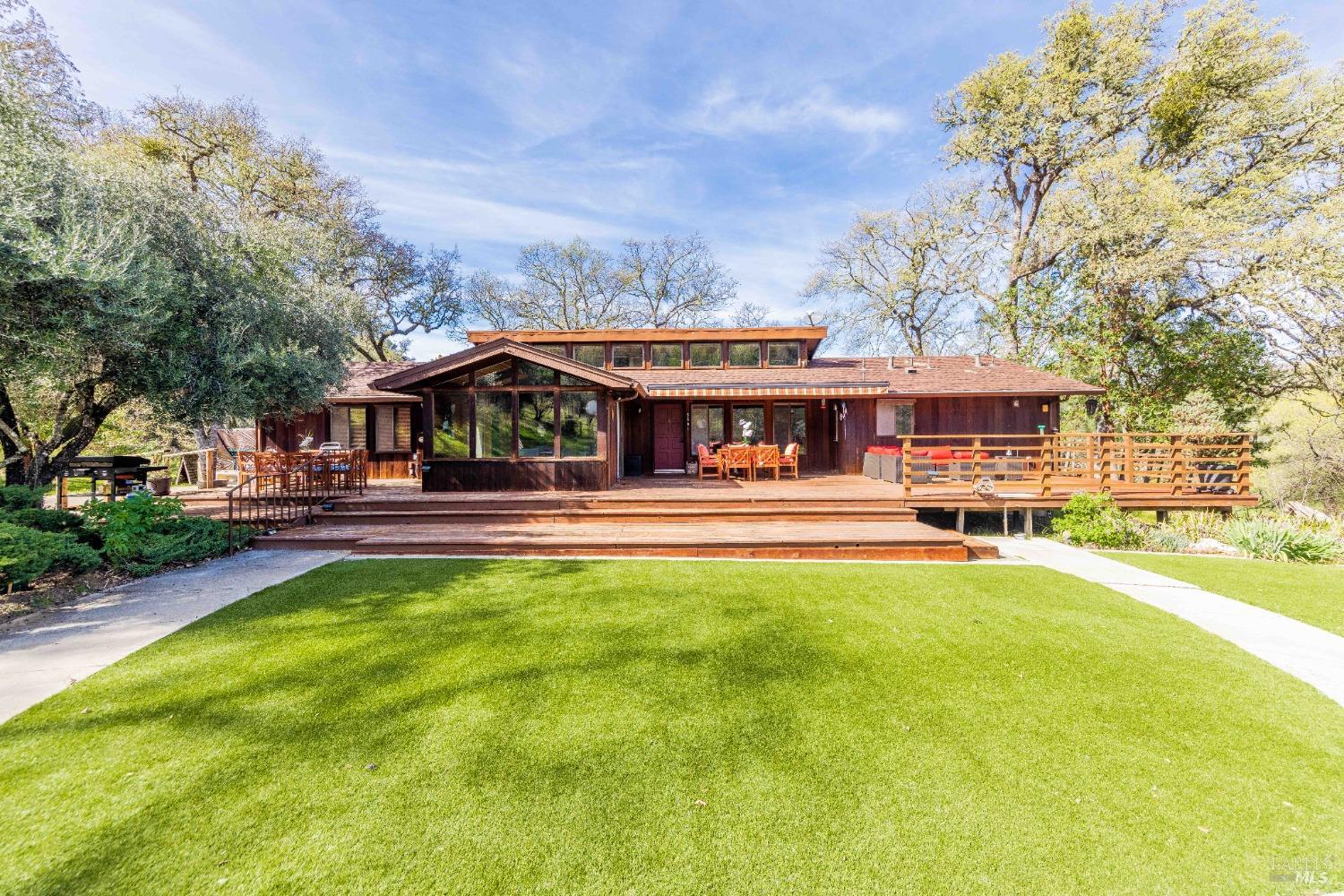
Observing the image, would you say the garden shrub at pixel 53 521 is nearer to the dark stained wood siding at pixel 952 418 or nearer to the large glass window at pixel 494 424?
the large glass window at pixel 494 424

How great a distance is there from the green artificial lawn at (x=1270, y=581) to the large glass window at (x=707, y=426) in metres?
9.05

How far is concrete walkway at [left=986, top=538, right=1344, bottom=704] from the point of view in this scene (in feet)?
14.3

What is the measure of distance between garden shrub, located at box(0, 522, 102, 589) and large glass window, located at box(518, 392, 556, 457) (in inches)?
246

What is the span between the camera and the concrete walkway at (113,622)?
385cm

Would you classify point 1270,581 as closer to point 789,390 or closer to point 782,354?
point 789,390

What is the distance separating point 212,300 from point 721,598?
28.1ft

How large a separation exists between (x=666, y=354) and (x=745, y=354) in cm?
244

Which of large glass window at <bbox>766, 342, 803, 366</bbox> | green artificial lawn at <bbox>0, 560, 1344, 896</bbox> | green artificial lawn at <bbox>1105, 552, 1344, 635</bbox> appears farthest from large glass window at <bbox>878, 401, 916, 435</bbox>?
green artificial lawn at <bbox>0, 560, 1344, 896</bbox>

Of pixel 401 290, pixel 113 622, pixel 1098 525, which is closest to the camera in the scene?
pixel 113 622

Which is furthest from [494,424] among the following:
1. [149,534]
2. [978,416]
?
[978,416]

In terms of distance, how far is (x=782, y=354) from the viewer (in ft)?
52.4

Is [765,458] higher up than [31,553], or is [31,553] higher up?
[765,458]

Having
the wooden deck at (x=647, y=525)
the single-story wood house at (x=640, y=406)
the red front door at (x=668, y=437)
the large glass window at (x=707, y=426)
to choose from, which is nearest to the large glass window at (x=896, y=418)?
the single-story wood house at (x=640, y=406)

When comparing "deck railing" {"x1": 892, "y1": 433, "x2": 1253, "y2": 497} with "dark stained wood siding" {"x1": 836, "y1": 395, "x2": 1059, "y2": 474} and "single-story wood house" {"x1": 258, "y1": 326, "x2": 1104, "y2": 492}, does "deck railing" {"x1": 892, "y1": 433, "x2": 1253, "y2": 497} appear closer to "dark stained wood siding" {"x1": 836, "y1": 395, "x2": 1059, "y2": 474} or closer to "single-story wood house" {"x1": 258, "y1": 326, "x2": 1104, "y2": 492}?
"dark stained wood siding" {"x1": 836, "y1": 395, "x2": 1059, "y2": 474}
